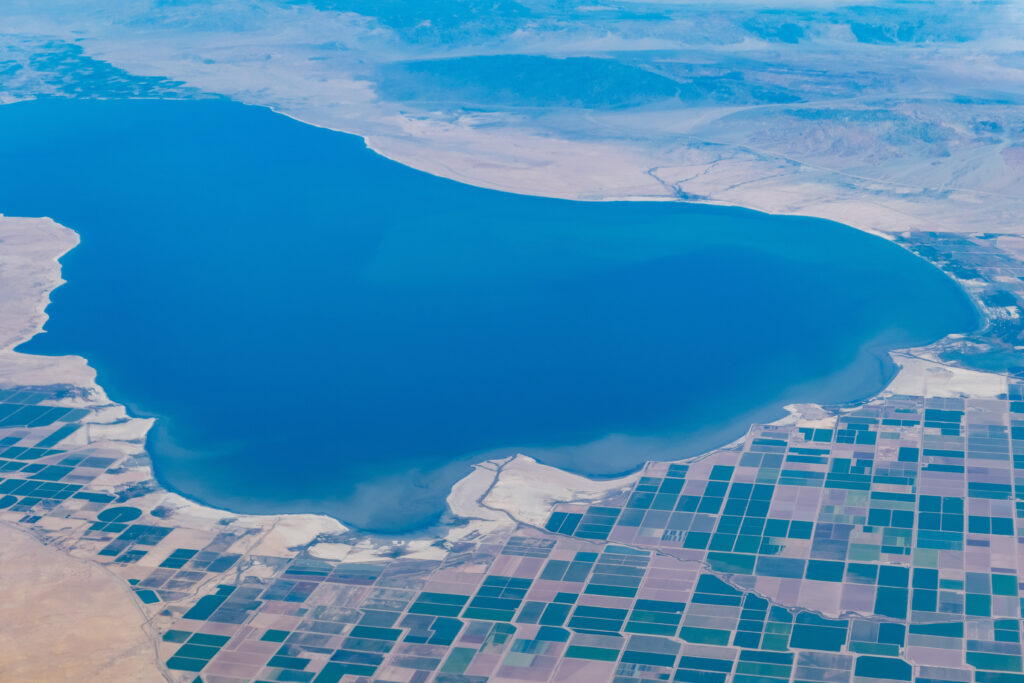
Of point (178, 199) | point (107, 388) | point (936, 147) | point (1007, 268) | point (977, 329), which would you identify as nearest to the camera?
point (107, 388)

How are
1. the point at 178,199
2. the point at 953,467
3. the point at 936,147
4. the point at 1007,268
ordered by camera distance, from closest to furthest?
1. the point at 953,467
2. the point at 1007,268
3. the point at 178,199
4. the point at 936,147

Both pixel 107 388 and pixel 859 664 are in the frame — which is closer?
pixel 859 664

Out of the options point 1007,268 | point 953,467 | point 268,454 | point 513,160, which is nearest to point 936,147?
point 1007,268

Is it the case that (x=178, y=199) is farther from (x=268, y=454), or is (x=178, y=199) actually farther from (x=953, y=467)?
(x=953, y=467)

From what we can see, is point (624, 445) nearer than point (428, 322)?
Yes

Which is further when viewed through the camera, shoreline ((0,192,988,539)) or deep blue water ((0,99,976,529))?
deep blue water ((0,99,976,529))

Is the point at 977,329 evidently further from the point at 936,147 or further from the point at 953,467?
the point at 936,147

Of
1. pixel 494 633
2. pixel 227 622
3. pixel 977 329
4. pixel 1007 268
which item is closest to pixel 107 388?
pixel 227 622

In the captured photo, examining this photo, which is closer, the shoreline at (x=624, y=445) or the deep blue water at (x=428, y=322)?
the shoreline at (x=624, y=445)
